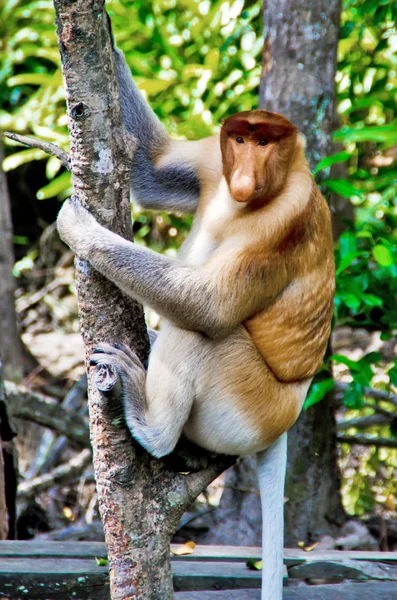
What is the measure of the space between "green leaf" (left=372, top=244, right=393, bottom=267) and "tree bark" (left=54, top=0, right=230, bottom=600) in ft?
3.14

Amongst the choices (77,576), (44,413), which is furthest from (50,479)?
(77,576)

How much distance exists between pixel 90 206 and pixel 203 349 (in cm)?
62

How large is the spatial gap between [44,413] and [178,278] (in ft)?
7.62

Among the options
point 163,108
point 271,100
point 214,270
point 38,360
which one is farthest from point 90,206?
point 38,360

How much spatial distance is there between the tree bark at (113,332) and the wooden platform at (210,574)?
539 mm

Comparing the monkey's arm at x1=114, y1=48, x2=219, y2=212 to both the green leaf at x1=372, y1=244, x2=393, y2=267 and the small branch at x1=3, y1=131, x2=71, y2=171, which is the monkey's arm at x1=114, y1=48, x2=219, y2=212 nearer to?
the small branch at x1=3, y1=131, x2=71, y2=171

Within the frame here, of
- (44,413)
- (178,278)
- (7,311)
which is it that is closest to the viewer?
(178,278)

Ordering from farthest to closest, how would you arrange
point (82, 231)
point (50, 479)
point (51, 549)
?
point (50, 479), point (51, 549), point (82, 231)

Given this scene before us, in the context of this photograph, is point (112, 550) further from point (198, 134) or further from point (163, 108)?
point (163, 108)

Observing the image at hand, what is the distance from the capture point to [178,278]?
2.43 metres

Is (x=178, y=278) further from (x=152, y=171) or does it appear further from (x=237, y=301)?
(x=152, y=171)

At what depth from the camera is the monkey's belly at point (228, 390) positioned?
2.48 m

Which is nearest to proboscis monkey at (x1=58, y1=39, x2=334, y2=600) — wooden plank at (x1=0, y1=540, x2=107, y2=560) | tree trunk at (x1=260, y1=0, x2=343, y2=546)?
wooden plank at (x1=0, y1=540, x2=107, y2=560)

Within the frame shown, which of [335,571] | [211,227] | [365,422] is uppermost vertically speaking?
[211,227]
